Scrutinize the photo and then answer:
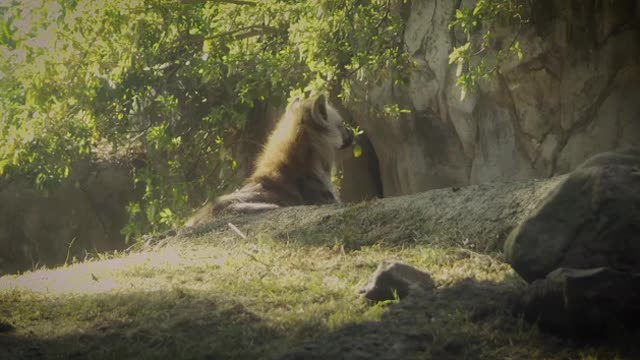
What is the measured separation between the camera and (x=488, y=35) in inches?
280

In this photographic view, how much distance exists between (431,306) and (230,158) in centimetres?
755

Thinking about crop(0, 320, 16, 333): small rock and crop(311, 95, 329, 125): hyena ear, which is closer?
crop(0, 320, 16, 333): small rock

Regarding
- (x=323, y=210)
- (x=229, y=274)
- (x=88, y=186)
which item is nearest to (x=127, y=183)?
(x=88, y=186)

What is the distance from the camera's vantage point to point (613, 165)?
3645mm

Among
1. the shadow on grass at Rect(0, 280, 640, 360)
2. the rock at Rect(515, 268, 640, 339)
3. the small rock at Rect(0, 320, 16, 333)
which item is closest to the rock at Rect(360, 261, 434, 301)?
the shadow on grass at Rect(0, 280, 640, 360)

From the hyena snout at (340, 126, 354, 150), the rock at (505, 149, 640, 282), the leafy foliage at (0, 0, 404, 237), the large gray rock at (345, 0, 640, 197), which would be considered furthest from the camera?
the hyena snout at (340, 126, 354, 150)

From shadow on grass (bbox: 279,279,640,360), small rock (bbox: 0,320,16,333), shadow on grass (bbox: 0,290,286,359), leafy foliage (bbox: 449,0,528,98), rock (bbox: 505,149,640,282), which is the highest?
leafy foliage (bbox: 449,0,528,98)

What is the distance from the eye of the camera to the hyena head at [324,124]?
8580 mm

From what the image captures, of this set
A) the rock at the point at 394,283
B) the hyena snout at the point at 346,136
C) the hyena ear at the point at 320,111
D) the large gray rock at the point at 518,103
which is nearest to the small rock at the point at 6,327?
the rock at the point at 394,283

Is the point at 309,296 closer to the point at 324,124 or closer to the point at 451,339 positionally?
the point at 451,339

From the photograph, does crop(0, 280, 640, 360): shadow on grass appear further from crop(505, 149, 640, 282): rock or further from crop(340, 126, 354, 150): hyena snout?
crop(340, 126, 354, 150): hyena snout

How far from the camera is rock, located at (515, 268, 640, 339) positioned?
284 centimetres

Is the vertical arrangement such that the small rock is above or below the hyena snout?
below

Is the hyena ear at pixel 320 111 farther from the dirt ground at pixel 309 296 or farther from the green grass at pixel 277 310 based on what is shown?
the green grass at pixel 277 310
